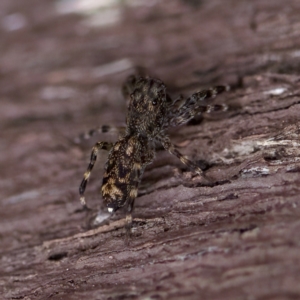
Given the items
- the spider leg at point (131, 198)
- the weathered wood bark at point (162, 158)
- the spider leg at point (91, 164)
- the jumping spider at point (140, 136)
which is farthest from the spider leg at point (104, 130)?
the spider leg at point (131, 198)

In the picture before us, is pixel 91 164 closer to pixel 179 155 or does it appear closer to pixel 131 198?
pixel 131 198

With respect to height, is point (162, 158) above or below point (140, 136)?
below

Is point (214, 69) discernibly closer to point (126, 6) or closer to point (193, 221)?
point (126, 6)

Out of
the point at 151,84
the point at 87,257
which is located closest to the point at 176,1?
the point at 151,84

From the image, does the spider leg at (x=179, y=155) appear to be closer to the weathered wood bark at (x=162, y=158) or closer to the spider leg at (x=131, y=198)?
the weathered wood bark at (x=162, y=158)

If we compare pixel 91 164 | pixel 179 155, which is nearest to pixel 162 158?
pixel 179 155

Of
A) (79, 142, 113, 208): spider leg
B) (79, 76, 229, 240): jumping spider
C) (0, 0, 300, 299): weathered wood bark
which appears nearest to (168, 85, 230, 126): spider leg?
(79, 76, 229, 240): jumping spider
